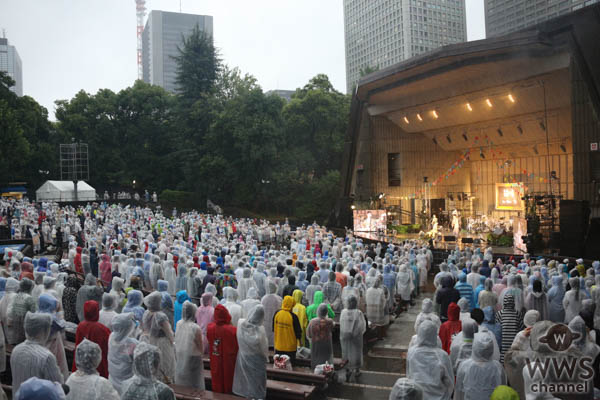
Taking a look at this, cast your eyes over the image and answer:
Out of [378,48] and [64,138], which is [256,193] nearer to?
[64,138]

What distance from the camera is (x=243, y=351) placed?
5891 mm

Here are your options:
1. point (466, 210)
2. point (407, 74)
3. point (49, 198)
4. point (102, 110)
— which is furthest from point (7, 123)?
point (466, 210)

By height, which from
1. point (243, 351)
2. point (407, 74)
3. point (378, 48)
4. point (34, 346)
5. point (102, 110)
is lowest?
point (243, 351)

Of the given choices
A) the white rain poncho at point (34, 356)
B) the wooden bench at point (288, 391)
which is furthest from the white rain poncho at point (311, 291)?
the white rain poncho at point (34, 356)

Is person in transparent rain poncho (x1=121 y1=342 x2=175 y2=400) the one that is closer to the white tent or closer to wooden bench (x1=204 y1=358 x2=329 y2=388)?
wooden bench (x1=204 y1=358 x2=329 y2=388)

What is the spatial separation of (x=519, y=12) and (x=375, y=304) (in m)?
19.0

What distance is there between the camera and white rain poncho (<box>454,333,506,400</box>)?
4.44 meters

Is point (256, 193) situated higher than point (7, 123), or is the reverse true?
point (7, 123)

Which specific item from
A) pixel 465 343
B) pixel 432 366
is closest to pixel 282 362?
pixel 465 343

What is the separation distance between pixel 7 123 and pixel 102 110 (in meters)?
11.3

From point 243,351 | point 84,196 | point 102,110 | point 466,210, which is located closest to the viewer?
point 243,351

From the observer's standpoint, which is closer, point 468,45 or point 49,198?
point 468,45

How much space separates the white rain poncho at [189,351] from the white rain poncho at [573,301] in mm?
5899

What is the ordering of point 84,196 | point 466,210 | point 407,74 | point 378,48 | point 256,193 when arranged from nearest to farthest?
point 407,74 < point 466,210 < point 256,193 < point 84,196 < point 378,48
